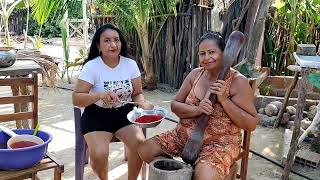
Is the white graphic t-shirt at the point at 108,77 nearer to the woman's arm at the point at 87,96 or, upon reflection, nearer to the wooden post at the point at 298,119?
the woman's arm at the point at 87,96

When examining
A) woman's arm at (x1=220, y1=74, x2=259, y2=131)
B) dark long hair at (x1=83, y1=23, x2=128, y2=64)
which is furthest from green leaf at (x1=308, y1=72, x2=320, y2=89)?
dark long hair at (x1=83, y1=23, x2=128, y2=64)

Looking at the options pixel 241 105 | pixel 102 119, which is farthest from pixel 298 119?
pixel 102 119

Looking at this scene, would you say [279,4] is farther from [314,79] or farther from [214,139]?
[214,139]

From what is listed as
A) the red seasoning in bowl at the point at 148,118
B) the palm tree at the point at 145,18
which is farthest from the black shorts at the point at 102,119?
the palm tree at the point at 145,18

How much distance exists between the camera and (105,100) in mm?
2480

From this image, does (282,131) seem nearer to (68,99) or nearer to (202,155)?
(202,155)

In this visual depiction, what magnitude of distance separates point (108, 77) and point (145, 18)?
3.46 meters

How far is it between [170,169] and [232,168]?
0.41m

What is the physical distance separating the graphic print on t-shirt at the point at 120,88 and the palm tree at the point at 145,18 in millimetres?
3020

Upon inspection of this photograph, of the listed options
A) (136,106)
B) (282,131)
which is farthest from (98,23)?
(136,106)

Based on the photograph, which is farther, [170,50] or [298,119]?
[170,50]

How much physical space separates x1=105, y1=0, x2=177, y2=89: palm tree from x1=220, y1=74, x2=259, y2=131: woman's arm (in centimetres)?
346

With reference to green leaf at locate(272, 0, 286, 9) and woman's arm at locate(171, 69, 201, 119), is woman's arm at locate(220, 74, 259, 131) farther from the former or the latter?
green leaf at locate(272, 0, 286, 9)

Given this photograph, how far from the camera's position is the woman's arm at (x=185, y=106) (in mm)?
2285
